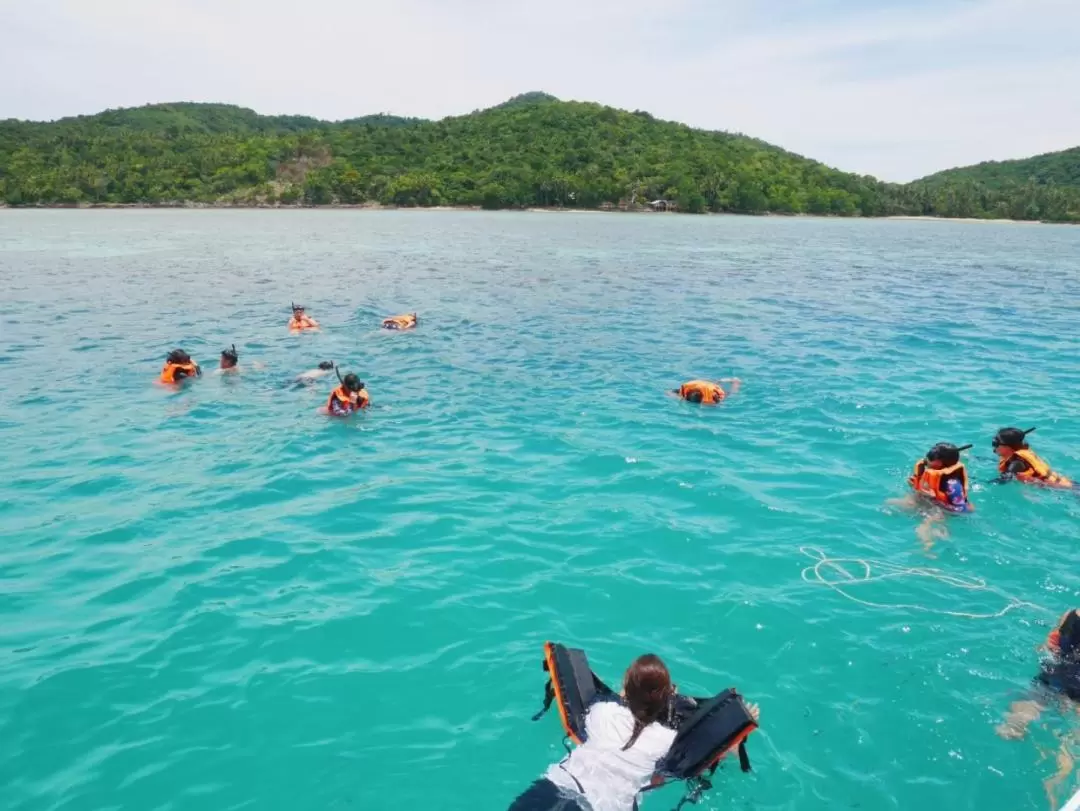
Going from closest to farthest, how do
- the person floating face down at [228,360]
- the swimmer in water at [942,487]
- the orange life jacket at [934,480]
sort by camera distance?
the swimmer in water at [942,487], the orange life jacket at [934,480], the person floating face down at [228,360]

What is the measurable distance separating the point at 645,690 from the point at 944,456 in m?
6.28

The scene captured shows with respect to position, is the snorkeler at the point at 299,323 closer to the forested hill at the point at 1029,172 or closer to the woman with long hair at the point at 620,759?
the woman with long hair at the point at 620,759

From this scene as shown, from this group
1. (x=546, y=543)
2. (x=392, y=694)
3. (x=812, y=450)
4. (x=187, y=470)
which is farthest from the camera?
(x=812, y=450)

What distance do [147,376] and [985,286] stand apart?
1297 inches

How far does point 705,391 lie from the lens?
13.6 meters

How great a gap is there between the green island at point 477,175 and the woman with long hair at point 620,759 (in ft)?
377

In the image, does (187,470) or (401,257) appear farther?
(401,257)

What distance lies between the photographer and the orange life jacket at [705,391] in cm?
1359

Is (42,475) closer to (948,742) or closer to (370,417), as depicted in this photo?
(370,417)

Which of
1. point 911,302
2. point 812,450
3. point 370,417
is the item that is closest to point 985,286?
point 911,302

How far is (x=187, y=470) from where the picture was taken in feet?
34.8

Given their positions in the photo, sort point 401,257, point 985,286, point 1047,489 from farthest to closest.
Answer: point 401,257, point 985,286, point 1047,489

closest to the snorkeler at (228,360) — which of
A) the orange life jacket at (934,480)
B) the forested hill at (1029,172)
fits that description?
the orange life jacket at (934,480)

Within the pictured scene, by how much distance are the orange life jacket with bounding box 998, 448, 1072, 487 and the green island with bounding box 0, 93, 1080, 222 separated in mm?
109797
